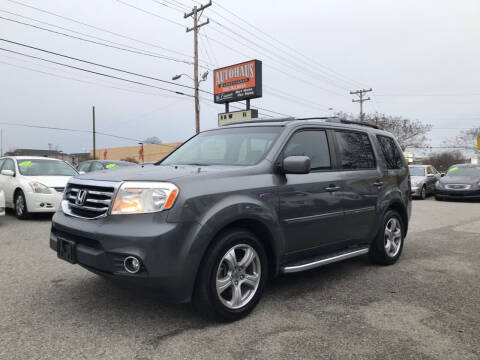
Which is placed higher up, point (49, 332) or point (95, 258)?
point (95, 258)

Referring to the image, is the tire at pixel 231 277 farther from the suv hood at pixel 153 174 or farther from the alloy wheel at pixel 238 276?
the suv hood at pixel 153 174

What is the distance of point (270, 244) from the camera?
11.8 feet

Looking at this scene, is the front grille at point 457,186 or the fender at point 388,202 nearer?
the fender at point 388,202

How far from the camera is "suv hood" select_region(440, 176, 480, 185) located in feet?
49.4

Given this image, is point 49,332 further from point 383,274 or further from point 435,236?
point 435,236

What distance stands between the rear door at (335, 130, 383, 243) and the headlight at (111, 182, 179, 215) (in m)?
2.15

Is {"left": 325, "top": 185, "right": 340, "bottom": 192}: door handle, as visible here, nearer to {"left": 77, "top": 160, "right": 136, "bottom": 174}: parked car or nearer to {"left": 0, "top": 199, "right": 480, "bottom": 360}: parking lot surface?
{"left": 0, "top": 199, "right": 480, "bottom": 360}: parking lot surface

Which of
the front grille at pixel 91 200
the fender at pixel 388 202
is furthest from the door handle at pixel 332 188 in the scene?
the front grille at pixel 91 200

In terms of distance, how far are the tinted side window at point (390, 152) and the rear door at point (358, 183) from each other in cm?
40

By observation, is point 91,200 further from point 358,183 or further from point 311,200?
point 358,183

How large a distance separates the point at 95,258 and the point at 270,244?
1523 millimetres

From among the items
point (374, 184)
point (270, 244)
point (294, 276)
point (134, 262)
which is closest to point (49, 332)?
point (134, 262)

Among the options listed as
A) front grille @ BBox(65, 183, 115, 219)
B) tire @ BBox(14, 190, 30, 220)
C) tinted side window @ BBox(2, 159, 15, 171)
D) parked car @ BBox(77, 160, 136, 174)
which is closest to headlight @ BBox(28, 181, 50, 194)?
tire @ BBox(14, 190, 30, 220)

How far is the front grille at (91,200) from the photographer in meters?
3.17
